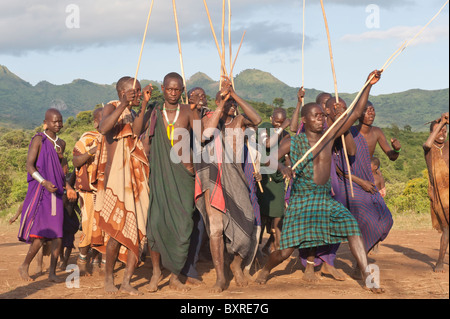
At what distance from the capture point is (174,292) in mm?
6160

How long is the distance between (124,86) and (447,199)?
4.27 metres

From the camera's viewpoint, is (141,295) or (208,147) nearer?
(141,295)

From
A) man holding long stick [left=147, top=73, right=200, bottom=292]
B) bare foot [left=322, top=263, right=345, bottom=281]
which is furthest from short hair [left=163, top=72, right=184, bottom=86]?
bare foot [left=322, top=263, right=345, bottom=281]

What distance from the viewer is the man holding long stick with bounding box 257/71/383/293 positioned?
6.11m

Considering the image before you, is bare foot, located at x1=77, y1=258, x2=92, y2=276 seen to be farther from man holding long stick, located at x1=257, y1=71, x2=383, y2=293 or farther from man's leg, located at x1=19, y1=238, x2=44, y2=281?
man holding long stick, located at x1=257, y1=71, x2=383, y2=293

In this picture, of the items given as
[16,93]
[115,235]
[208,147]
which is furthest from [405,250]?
[16,93]

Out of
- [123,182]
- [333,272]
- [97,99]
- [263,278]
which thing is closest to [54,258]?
[123,182]

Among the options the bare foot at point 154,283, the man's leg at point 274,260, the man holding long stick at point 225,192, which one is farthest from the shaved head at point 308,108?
the bare foot at point 154,283

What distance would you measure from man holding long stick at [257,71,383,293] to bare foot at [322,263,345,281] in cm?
79

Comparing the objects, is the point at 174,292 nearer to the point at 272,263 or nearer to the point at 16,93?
the point at 272,263

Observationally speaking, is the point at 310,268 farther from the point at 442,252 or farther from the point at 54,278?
the point at 54,278

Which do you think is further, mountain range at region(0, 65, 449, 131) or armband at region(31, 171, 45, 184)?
mountain range at region(0, 65, 449, 131)

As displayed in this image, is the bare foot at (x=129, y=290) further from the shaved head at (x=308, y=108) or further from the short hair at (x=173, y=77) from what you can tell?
the shaved head at (x=308, y=108)

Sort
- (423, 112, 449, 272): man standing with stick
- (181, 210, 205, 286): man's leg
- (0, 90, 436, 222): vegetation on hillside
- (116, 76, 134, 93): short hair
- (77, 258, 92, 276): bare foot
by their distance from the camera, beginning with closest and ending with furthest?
(116, 76, 134, 93): short hair < (181, 210, 205, 286): man's leg < (423, 112, 449, 272): man standing with stick < (77, 258, 92, 276): bare foot < (0, 90, 436, 222): vegetation on hillside
